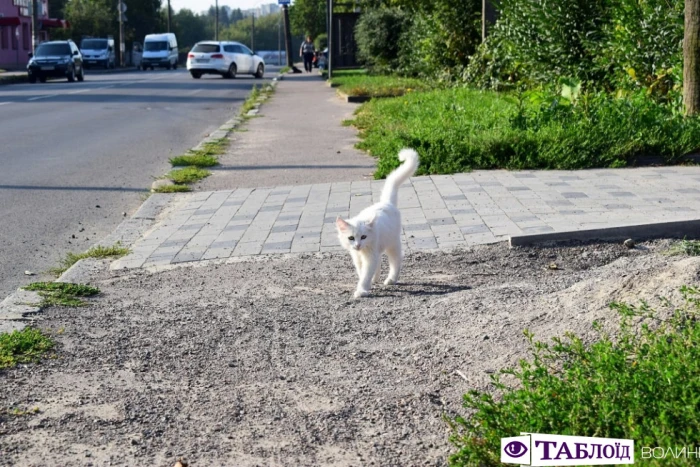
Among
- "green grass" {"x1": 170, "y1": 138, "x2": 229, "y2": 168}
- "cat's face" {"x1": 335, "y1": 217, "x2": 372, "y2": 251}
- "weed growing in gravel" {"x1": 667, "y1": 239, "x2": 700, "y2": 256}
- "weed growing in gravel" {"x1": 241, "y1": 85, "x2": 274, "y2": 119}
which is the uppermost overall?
"weed growing in gravel" {"x1": 241, "y1": 85, "x2": 274, "y2": 119}

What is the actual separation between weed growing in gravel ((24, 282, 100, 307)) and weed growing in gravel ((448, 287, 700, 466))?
2.86 metres

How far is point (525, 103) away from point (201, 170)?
5.31 meters

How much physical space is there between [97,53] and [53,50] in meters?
24.5

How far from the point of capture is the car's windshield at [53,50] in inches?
1572

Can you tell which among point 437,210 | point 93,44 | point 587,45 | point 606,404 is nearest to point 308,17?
point 93,44

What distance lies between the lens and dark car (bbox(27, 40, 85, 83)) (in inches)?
1545

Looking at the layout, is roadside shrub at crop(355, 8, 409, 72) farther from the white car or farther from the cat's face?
the cat's face

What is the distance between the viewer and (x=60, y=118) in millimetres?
19312

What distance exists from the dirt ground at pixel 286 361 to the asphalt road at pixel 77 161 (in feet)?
5.29

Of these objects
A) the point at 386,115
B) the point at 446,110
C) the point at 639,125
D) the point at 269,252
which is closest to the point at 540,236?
the point at 269,252

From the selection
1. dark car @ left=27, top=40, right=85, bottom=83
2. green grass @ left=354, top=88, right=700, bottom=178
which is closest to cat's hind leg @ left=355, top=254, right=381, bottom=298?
green grass @ left=354, top=88, right=700, bottom=178

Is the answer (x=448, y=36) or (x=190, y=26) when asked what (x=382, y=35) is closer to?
(x=448, y=36)

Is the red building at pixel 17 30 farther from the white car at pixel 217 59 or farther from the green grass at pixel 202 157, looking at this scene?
the green grass at pixel 202 157

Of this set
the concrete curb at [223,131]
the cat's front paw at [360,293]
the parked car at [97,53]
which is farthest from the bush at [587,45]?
the parked car at [97,53]
